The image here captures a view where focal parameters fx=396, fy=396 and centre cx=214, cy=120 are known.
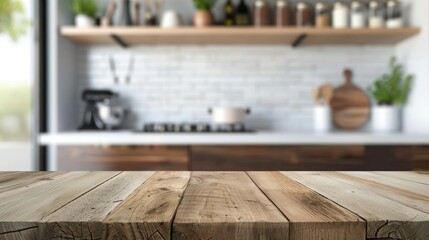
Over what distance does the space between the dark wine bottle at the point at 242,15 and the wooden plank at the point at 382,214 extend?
7.15 feet

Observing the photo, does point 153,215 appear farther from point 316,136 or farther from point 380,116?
point 380,116

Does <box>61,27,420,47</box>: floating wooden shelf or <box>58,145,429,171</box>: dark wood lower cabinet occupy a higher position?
<box>61,27,420,47</box>: floating wooden shelf

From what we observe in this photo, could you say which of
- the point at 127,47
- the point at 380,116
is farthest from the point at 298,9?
the point at 127,47

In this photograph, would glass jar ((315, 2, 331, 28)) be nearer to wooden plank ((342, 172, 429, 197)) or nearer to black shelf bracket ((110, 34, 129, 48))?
black shelf bracket ((110, 34, 129, 48))

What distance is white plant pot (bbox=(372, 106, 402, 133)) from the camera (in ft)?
9.34

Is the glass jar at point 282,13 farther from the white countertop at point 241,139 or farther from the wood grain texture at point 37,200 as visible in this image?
the wood grain texture at point 37,200

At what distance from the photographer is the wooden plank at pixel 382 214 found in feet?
1.86

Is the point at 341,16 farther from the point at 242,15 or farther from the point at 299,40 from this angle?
the point at 242,15

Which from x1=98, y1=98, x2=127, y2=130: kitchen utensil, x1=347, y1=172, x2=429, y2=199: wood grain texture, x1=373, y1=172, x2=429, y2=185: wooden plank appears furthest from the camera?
x1=98, y1=98, x2=127, y2=130: kitchen utensil

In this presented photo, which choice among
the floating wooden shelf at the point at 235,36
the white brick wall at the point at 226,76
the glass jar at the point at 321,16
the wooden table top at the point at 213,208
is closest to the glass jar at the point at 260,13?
the floating wooden shelf at the point at 235,36

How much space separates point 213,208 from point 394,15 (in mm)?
2705

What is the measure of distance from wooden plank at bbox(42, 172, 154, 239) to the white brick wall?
2239 mm

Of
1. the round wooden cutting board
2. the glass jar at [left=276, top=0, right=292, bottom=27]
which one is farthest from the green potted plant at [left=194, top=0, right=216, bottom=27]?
Answer: the round wooden cutting board

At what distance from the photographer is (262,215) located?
0.60 metres
